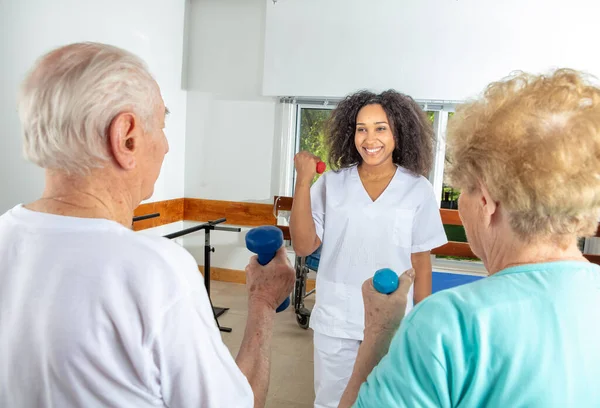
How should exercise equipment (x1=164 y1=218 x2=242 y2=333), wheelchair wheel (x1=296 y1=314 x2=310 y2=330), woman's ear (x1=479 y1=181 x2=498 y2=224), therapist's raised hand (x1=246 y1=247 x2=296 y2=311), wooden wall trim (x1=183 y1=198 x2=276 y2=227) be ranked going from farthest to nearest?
wooden wall trim (x1=183 y1=198 x2=276 y2=227)
wheelchair wheel (x1=296 y1=314 x2=310 y2=330)
exercise equipment (x1=164 y1=218 x2=242 y2=333)
therapist's raised hand (x1=246 y1=247 x2=296 y2=311)
woman's ear (x1=479 y1=181 x2=498 y2=224)

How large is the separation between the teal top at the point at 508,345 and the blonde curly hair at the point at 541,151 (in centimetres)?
7

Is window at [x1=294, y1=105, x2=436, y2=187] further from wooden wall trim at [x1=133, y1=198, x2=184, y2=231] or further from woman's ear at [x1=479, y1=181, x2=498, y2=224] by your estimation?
woman's ear at [x1=479, y1=181, x2=498, y2=224]

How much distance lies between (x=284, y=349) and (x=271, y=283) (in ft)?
7.92

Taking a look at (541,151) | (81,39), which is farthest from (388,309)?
(81,39)

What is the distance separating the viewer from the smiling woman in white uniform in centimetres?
171

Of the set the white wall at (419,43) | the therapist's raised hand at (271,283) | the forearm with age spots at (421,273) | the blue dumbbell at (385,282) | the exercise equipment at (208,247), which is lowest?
the exercise equipment at (208,247)

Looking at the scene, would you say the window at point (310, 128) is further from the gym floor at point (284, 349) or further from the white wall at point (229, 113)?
the gym floor at point (284, 349)

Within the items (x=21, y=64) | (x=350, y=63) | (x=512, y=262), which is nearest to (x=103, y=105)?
(x=512, y=262)

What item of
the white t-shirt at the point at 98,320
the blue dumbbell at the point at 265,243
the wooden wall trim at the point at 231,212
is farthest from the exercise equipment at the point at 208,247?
the white t-shirt at the point at 98,320

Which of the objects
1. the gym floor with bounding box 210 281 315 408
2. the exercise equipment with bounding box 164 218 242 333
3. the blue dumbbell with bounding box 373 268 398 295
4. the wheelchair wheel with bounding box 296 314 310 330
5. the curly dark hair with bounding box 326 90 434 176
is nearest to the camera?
the blue dumbbell with bounding box 373 268 398 295

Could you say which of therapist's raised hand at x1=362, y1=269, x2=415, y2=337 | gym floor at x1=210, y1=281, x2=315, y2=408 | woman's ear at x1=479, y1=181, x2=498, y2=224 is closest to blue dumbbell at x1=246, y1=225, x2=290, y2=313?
therapist's raised hand at x1=362, y1=269, x2=415, y2=337

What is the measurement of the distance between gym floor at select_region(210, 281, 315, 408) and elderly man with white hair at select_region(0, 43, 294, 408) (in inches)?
81.0

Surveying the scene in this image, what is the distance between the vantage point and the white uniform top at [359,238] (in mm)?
1707

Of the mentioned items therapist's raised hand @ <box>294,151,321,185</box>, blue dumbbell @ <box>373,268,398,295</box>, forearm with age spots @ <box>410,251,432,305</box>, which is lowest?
forearm with age spots @ <box>410,251,432,305</box>
